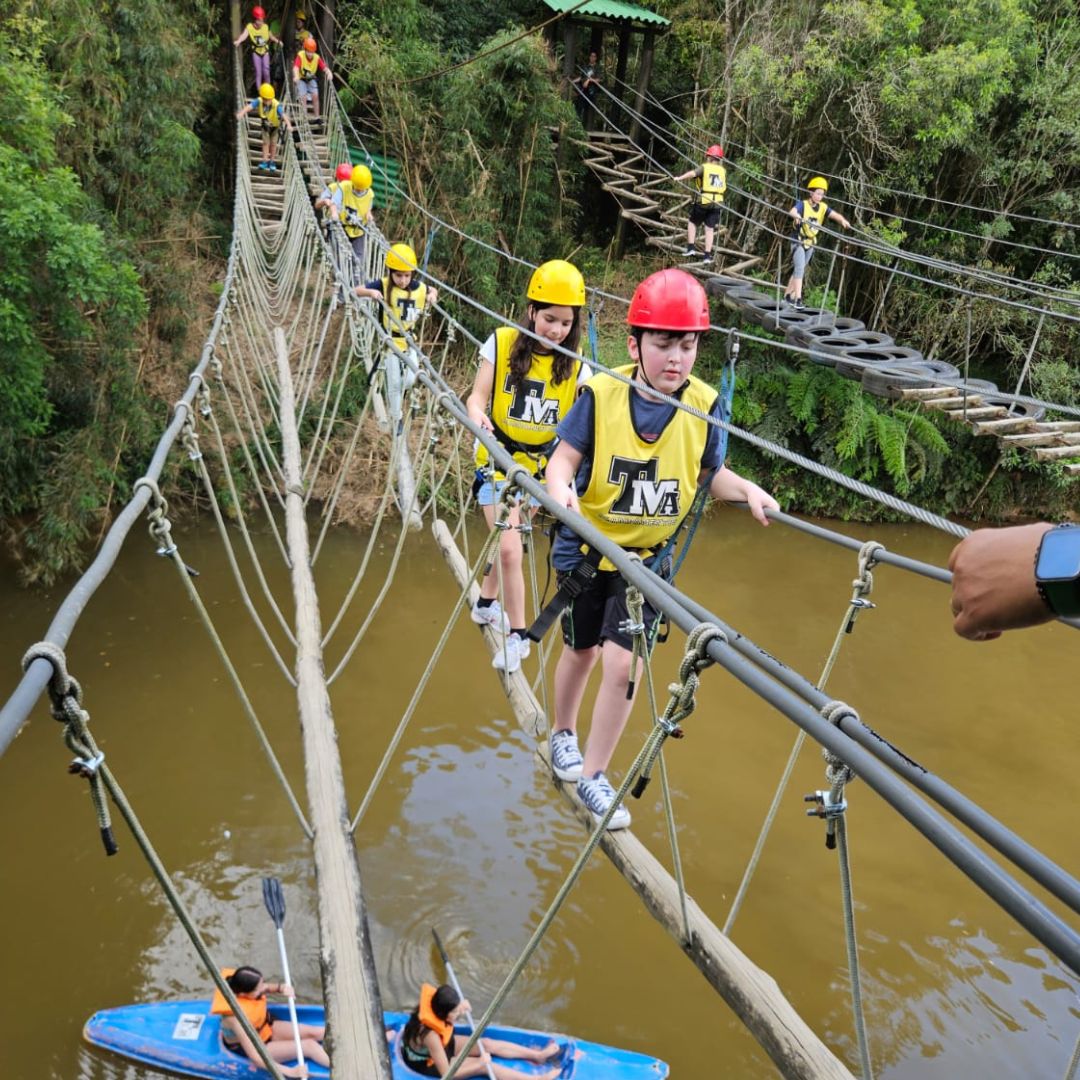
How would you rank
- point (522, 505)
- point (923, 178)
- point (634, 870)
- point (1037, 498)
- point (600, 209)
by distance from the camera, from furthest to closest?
1. point (600, 209)
2. point (1037, 498)
3. point (923, 178)
4. point (522, 505)
5. point (634, 870)

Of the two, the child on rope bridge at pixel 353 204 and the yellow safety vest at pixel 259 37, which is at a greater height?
the yellow safety vest at pixel 259 37

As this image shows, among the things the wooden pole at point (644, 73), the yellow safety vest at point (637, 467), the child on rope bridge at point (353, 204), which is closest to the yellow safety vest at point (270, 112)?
the child on rope bridge at point (353, 204)

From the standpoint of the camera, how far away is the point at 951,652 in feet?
17.0

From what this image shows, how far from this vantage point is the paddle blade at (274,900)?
2.96 metres

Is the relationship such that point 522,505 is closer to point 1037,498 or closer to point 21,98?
point 21,98

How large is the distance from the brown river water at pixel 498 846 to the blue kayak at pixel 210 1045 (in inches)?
5.8

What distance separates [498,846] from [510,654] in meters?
1.79

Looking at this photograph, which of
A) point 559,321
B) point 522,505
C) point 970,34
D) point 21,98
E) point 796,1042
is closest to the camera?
point 796,1042

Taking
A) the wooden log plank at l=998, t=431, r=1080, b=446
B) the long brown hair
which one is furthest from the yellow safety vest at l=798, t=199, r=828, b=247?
the long brown hair

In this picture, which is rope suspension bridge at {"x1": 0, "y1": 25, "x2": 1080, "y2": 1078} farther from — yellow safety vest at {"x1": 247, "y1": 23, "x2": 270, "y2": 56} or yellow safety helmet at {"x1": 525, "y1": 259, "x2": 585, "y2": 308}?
yellow safety vest at {"x1": 247, "y1": 23, "x2": 270, "y2": 56}

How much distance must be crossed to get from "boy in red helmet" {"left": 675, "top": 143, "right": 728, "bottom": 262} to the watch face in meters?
5.91

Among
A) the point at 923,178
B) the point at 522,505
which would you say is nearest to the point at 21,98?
the point at 522,505

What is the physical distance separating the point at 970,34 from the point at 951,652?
13.2 ft

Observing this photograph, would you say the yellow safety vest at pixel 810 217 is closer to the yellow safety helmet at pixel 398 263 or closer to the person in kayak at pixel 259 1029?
the yellow safety helmet at pixel 398 263
